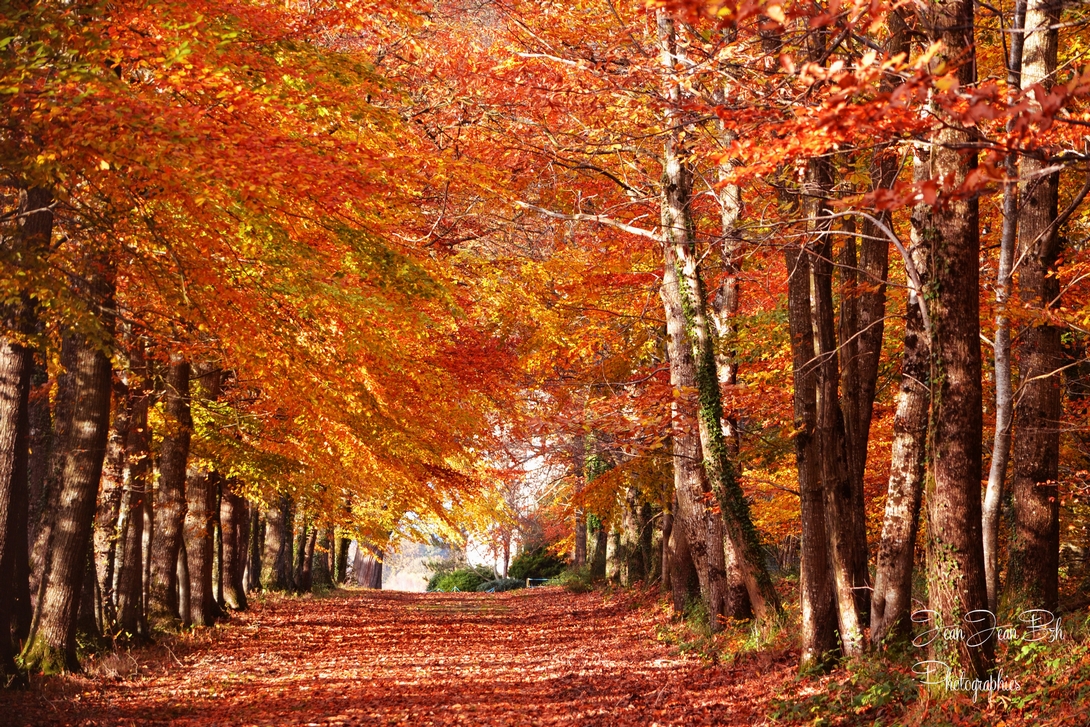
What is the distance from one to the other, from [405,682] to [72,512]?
5067 mm

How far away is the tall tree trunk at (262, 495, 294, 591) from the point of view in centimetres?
2975

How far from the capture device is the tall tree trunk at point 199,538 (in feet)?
64.4

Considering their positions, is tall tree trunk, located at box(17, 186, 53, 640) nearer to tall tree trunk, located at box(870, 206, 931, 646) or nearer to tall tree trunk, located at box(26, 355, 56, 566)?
tall tree trunk, located at box(26, 355, 56, 566)

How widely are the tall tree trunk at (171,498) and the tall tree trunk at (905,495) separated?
10.7 m

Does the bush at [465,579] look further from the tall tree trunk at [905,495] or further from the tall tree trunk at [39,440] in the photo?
the tall tree trunk at [905,495]

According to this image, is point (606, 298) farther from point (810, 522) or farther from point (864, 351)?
point (810, 522)

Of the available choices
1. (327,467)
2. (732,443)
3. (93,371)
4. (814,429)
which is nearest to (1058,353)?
(814,429)

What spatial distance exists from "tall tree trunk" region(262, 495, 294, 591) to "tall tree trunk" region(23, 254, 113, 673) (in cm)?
1613

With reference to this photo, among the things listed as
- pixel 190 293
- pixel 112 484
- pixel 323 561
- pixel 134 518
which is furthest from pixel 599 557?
pixel 190 293

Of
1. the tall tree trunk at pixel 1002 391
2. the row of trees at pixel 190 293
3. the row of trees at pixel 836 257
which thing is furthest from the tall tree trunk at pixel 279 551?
the tall tree trunk at pixel 1002 391

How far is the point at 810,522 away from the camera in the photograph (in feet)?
35.4

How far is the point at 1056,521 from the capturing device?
10.6m

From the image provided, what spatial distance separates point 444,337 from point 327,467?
144 inches

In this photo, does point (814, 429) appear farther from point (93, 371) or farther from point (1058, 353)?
point (93, 371)
